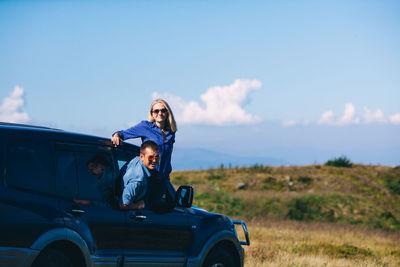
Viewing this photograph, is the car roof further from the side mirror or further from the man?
the side mirror

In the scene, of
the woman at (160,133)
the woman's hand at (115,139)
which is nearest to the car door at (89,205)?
the woman's hand at (115,139)

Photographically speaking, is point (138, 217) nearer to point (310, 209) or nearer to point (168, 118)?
point (168, 118)

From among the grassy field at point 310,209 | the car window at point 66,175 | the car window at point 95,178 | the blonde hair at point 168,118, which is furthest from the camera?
the grassy field at point 310,209

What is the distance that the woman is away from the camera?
661 cm

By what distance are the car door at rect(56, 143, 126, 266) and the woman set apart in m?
0.67

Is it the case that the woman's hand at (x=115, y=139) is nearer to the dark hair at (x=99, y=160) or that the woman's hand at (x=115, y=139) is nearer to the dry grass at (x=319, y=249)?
the dark hair at (x=99, y=160)

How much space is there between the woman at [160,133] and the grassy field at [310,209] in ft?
15.4

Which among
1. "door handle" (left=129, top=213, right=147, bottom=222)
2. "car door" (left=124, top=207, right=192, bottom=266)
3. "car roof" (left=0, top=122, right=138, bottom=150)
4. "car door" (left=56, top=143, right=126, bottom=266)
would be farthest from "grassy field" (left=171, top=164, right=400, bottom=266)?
"car roof" (left=0, top=122, right=138, bottom=150)

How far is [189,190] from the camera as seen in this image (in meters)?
6.84

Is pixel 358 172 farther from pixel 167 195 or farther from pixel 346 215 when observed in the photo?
pixel 167 195

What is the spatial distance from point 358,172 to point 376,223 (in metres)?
14.7

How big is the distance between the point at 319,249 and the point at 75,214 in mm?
10547

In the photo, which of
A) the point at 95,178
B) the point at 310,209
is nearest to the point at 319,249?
the point at 95,178

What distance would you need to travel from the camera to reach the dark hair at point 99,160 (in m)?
5.87
